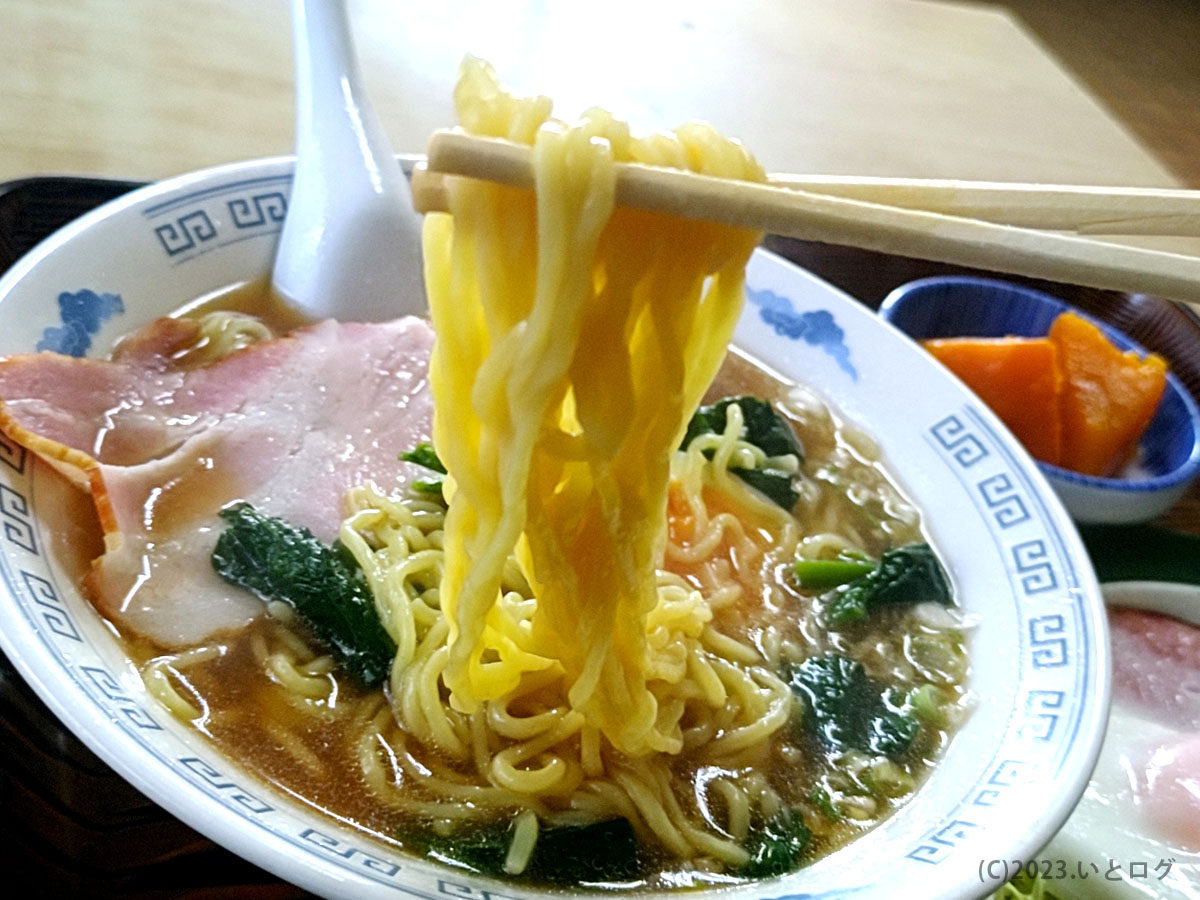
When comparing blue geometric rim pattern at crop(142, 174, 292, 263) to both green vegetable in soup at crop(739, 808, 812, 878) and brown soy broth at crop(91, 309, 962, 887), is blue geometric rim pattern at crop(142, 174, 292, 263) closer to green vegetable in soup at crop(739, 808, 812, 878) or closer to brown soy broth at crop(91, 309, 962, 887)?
brown soy broth at crop(91, 309, 962, 887)

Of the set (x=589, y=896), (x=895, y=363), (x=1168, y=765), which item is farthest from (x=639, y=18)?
(x=589, y=896)

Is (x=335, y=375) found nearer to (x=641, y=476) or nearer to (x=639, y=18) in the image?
(x=641, y=476)

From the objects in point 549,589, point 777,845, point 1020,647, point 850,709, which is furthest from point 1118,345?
point 549,589

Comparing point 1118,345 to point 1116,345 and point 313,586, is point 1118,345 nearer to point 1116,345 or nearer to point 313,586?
point 1116,345

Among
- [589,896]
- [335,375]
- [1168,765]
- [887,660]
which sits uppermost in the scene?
[335,375]


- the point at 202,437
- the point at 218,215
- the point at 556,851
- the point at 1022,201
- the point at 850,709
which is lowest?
the point at 850,709

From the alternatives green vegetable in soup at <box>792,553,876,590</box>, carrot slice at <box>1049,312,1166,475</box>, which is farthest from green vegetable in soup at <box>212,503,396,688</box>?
carrot slice at <box>1049,312,1166,475</box>

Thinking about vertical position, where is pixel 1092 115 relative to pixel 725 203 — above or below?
below
